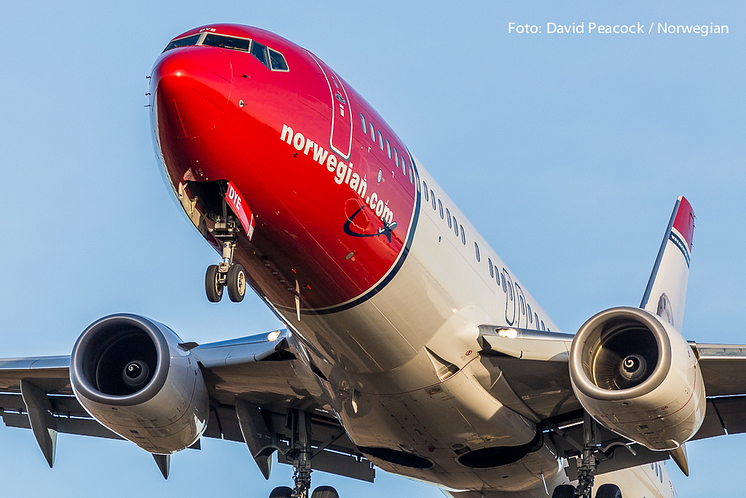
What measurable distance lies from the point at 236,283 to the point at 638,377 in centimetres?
632

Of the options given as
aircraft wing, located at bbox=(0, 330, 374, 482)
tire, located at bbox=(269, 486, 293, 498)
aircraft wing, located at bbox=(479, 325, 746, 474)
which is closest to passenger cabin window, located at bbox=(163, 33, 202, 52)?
aircraft wing, located at bbox=(0, 330, 374, 482)

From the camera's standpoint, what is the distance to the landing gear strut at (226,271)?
13047mm

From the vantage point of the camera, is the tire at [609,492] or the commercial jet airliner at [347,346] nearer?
the commercial jet airliner at [347,346]

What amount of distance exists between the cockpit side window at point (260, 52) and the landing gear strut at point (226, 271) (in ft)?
6.40

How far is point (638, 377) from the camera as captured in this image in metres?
15.2

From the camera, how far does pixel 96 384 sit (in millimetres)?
17469

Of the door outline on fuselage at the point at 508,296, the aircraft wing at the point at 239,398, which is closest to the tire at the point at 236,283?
the aircraft wing at the point at 239,398

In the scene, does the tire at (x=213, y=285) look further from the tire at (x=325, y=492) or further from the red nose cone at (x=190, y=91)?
the tire at (x=325, y=492)

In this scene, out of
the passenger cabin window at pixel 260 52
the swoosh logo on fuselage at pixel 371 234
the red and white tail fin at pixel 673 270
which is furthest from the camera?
the red and white tail fin at pixel 673 270

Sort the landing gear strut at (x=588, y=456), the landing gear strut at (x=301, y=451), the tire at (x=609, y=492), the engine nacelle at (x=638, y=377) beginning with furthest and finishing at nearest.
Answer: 1. the landing gear strut at (x=301, y=451)
2. the tire at (x=609, y=492)
3. the landing gear strut at (x=588, y=456)
4. the engine nacelle at (x=638, y=377)

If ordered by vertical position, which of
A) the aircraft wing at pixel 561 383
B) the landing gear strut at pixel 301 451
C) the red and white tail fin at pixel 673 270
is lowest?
the landing gear strut at pixel 301 451

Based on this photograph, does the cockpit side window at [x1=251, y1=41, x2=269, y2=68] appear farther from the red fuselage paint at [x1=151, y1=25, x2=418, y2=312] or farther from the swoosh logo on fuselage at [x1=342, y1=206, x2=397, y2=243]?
the swoosh logo on fuselage at [x1=342, y1=206, x2=397, y2=243]

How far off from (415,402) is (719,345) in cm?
493

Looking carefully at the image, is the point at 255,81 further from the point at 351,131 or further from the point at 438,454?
the point at 438,454
